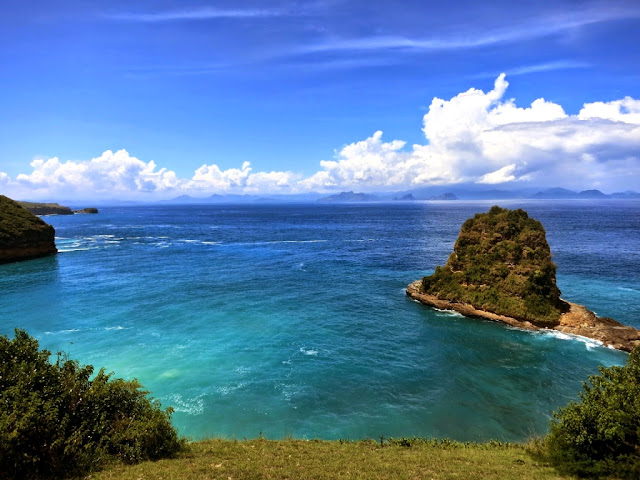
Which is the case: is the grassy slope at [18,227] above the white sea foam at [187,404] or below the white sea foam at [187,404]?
above

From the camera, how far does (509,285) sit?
5528cm

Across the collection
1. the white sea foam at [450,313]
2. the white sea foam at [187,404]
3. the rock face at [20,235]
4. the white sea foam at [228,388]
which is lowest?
the white sea foam at [187,404]

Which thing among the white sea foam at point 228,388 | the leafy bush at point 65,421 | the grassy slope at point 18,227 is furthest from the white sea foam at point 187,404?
the grassy slope at point 18,227

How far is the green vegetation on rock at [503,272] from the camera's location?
52875 millimetres

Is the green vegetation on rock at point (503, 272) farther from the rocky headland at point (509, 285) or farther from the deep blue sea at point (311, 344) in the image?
the deep blue sea at point (311, 344)

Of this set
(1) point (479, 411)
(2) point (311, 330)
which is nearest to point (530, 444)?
(1) point (479, 411)

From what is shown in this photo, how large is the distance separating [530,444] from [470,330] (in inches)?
1019

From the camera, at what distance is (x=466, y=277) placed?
2346 inches

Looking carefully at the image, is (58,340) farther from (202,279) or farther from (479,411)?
(479,411)

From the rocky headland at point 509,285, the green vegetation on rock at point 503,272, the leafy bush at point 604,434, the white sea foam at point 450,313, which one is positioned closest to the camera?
the leafy bush at point 604,434

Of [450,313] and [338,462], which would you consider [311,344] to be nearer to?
[338,462]

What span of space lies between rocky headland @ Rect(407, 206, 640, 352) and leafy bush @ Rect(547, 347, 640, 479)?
3003cm

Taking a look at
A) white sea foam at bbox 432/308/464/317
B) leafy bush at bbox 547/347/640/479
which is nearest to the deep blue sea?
white sea foam at bbox 432/308/464/317

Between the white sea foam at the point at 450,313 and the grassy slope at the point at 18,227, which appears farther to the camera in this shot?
the grassy slope at the point at 18,227
